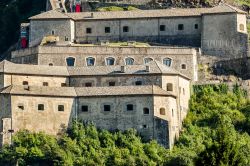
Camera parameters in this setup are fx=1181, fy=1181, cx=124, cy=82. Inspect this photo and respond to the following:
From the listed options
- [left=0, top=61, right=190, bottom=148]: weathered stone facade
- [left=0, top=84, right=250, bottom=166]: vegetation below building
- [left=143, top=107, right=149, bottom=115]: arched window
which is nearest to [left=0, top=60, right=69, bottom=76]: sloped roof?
[left=0, top=61, right=190, bottom=148]: weathered stone facade

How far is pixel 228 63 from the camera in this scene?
4540 inches

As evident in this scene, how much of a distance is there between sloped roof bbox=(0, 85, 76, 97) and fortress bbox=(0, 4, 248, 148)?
9 centimetres

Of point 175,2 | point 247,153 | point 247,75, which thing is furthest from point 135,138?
point 175,2

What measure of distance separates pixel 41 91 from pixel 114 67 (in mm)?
7808

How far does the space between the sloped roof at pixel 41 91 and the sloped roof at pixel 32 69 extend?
8.29 feet

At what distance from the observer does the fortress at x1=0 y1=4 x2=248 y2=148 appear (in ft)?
335

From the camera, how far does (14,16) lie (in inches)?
5359

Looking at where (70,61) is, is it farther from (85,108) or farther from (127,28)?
(127,28)

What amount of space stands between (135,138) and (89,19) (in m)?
21.2

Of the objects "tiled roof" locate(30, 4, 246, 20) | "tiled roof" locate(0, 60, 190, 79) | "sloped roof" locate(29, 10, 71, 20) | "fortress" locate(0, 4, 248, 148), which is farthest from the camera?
"sloped roof" locate(29, 10, 71, 20)

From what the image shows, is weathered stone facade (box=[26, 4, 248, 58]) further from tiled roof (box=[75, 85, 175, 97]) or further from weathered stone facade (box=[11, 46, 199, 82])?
tiled roof (box=[75, 85, 175, 97])

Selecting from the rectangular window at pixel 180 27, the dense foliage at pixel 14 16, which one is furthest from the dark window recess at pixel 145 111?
the dense foliage at pixel 14 16

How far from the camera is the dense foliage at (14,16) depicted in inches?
5276

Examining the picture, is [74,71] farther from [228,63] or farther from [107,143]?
[228,63]
